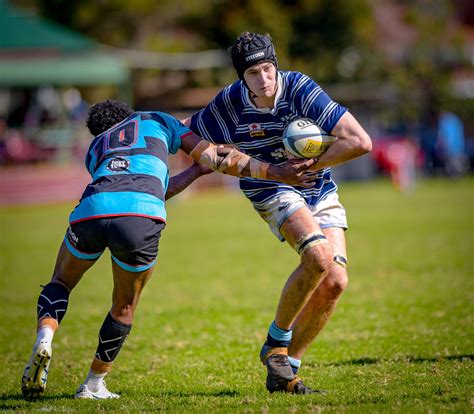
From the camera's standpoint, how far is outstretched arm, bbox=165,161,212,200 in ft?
20.4

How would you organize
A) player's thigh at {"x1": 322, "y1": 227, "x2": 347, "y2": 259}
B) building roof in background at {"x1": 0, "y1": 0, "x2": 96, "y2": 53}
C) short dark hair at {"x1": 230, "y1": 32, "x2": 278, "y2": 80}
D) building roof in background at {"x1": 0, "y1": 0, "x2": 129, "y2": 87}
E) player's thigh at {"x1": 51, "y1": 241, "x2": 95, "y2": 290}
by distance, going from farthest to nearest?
building roof in background at {"x1": 0, "y1": 0, "x2": 96, "y2": 53} < building roof in background at {"x1": 0, "y1": 0, "x2": 129, "y2": 87} < player's thigh at {"x1": 322, "y1": 227, "x2": 347, "y2": 259} < short dark hair at {"x1": 230, "y1": 32, "x2": 278, "y2": 80} < player's thigh at {"x1": 51, "y1": 241, "x2": 95, "y2": 290}

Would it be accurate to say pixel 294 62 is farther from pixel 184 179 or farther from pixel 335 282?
pixel 335 282

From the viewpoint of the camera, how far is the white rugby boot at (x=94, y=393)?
229 inches

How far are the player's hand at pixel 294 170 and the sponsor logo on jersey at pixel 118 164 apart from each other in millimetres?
1022

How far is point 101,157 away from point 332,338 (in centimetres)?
320

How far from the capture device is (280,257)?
45.8 ft

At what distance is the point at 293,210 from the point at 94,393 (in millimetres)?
1876

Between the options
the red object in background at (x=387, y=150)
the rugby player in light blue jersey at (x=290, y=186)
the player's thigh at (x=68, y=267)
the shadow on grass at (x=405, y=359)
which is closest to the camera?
the player's thigh at (x=68, y=267)

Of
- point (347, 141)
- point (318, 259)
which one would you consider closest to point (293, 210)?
point (318, 259)

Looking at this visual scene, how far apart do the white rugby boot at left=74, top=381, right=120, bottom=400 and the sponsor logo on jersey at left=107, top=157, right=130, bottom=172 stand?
1.51 metres

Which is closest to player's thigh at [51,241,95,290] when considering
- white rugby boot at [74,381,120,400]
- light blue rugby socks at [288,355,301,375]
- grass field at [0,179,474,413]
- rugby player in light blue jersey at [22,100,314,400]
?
rugby player in light blue jersey at [22,100,314,400]

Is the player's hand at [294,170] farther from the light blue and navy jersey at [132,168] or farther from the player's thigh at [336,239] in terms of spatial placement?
the light blue and navy jersey at [132,168]

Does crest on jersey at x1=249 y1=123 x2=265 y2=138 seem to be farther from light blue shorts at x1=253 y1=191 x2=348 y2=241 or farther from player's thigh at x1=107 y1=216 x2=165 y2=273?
player's thigh at x1=107 y1=216 x2=165 y2=273

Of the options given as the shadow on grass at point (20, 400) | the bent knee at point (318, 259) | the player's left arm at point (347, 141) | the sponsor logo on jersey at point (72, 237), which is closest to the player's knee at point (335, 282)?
the bent knee at point (318, 259)
